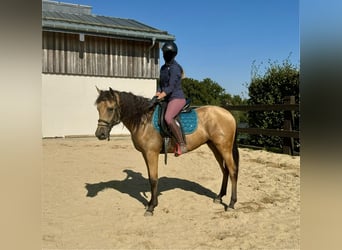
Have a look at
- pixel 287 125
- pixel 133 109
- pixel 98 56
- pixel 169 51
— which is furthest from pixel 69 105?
pixel 169 51

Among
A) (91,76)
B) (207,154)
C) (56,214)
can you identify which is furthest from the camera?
(91,76)

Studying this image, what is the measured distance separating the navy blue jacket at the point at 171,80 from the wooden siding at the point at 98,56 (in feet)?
18.1

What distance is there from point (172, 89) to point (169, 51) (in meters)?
0.38

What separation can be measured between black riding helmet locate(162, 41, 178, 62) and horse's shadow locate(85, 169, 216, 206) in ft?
5.53

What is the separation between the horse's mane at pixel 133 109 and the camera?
3475 millimetres

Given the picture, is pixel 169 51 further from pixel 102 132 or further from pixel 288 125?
pixel 288 125

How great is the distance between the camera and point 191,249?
99.5 inches

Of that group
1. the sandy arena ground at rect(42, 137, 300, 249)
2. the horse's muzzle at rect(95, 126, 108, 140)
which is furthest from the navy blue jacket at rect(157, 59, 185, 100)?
the sandy arena ground at rect(42, 137, 300, 249)

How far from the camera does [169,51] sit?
3.31 metres

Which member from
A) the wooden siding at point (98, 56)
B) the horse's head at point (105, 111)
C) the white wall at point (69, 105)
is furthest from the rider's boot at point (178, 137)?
the wooden siding at point (98, 56)

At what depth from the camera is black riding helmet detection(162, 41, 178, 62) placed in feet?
10.8
